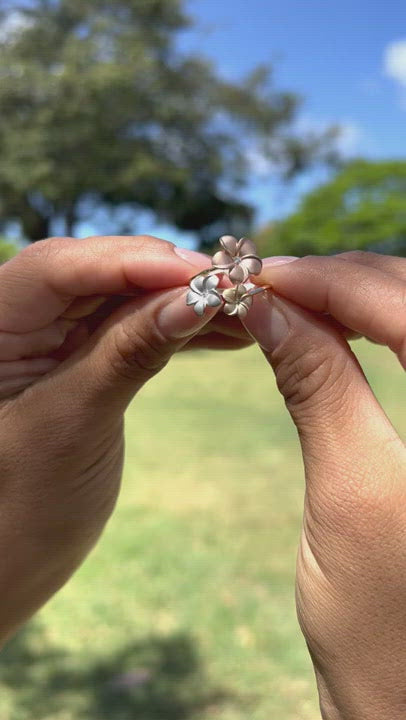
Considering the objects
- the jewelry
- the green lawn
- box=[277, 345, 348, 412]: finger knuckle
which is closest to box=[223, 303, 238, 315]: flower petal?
the jewelry

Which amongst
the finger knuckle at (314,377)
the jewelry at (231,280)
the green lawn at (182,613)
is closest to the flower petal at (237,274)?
the jewelry at (231,280)

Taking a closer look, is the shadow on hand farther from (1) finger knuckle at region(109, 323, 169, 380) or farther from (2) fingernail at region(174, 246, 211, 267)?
(2) fingernail at region(174, 246, 211, 267)

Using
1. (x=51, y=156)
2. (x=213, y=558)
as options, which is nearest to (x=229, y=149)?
(x=51, y=156)

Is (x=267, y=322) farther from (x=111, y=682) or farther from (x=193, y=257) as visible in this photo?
(x=111, y=682)

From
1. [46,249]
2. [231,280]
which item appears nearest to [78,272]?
[46,249]

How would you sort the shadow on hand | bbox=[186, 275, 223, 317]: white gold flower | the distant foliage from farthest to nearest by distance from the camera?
the distant foliage < the shadow on hand < bbox=[186, 275, 223, 317]: white gold flower

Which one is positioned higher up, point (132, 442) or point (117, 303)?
point (132, 442)

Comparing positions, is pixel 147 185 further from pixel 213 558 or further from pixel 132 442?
pixel 213 558
